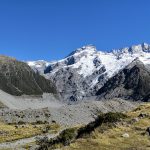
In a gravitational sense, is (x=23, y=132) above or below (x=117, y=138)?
above

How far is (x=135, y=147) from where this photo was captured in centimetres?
2933

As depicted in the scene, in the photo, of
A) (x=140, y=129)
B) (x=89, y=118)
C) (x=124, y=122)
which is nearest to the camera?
(x=140, y=129)

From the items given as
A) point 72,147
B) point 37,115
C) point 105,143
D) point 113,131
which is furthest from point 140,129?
point 37,115

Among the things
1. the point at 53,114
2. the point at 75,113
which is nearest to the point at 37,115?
the point at 53,114

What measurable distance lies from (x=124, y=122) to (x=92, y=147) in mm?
8796

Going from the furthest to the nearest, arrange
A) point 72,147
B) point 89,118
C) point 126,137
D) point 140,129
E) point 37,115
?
point 89,118 < point 37,115 < point 140,129 < point 126,137 < point 72,147

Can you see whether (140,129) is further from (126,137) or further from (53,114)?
(53,114)

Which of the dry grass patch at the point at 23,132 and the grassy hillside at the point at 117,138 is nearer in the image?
the grassy hillside at the point at 117,138

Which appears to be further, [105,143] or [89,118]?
[89,118]

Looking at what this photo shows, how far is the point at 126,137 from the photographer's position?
106 feet

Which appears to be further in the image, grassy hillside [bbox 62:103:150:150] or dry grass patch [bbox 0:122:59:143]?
dry grass patch [bbox 0:122:59:143]

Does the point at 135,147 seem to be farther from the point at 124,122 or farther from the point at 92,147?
the point at 124,122

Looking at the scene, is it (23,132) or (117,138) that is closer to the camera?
(117,138)

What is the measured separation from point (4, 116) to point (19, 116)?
5.57 meters
